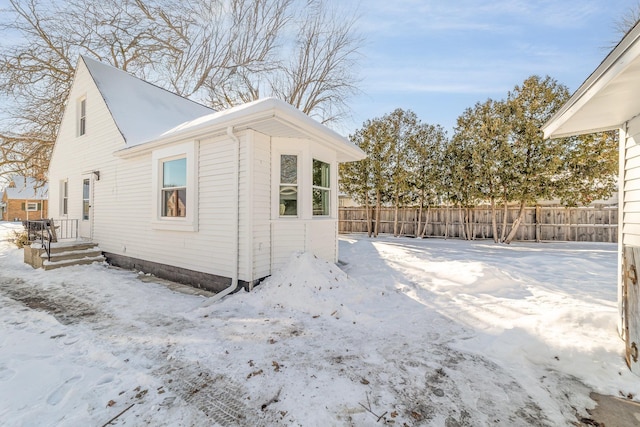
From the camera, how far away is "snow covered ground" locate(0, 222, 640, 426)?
2.22 m

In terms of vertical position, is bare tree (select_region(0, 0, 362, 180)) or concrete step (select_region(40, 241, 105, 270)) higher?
bare tree (select_region(0, 0, 362, 180))

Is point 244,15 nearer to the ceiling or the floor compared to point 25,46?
nearer to the ceiling

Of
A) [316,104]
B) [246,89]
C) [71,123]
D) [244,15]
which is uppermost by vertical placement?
[244,15]

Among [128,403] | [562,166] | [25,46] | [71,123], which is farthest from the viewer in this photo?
[25,46]

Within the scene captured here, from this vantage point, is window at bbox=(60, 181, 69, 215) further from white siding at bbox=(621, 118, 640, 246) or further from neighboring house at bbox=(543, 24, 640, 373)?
white siding at bbox=(621, 118, 640, 246)

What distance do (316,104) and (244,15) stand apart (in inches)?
251

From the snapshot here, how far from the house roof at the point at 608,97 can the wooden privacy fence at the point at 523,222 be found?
1018cm

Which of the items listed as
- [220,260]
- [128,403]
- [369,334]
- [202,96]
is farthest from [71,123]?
[369,334]

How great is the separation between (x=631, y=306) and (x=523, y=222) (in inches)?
447

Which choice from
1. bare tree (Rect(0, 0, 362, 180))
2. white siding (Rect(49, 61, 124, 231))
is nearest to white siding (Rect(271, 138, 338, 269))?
white siding (Rect(49, 61, 124, 231))

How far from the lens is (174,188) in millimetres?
6223

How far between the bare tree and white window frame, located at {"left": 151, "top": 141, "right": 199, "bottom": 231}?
11234 millimetres

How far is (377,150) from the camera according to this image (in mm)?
14445

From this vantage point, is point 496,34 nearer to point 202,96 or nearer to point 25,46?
point 202,96
